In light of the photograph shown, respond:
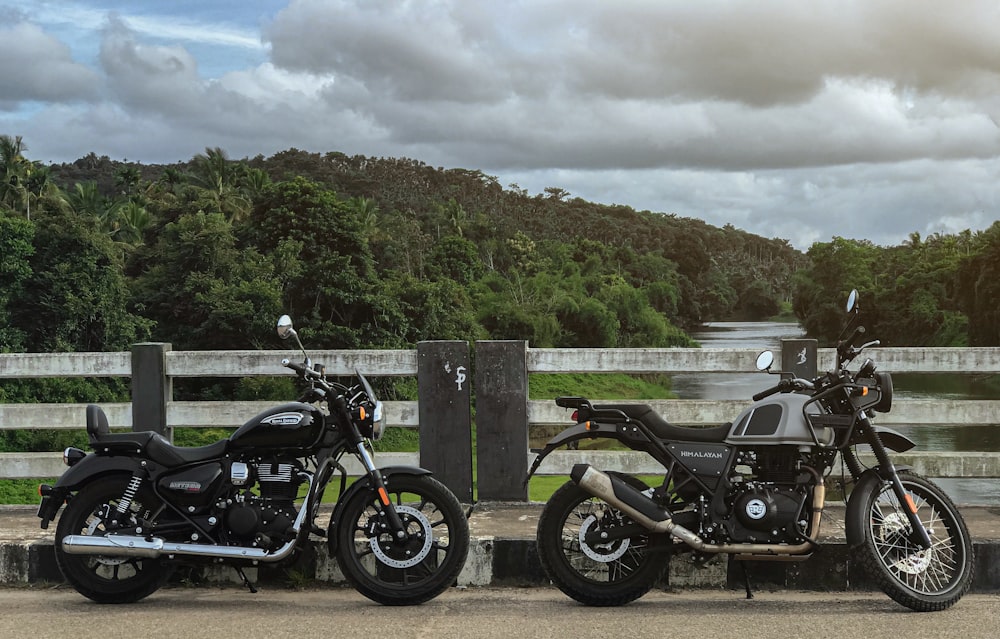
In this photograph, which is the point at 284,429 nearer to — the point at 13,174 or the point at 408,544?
the point at 408,544

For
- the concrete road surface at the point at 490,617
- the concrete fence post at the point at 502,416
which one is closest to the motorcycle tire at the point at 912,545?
the concrete road surface at the point at 490,617

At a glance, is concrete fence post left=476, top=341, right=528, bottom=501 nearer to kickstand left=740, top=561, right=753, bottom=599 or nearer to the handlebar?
kickstand left=740, top=561, right=753, bottom=599

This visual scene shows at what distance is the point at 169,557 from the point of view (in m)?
5.45

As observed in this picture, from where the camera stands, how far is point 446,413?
704 centimetres

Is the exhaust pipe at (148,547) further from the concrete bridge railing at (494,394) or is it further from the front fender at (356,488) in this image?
the concrete bridge railing at (494,394)

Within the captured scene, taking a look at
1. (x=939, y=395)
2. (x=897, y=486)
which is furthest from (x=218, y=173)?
(x=897, y=486)

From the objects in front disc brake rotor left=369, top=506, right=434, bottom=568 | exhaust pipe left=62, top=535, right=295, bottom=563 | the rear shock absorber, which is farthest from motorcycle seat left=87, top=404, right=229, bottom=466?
front disc brake rotor left=369, top=506, right=434, bottom=568

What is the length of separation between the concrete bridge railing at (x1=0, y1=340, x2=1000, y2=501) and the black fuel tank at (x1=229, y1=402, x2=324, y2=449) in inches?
58.7

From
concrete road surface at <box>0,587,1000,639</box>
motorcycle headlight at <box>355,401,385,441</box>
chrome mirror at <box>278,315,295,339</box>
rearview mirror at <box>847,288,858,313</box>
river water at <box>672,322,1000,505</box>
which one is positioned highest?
rearview mirror at <box>847,288,858,313</box>

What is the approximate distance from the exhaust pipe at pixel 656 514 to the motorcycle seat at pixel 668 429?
Result: 1.06ft

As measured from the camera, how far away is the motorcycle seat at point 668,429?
535 cm

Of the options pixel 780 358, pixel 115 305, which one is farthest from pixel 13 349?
pixel 780 358

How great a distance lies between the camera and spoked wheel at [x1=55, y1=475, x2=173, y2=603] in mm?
5453

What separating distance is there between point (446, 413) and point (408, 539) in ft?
5.77
